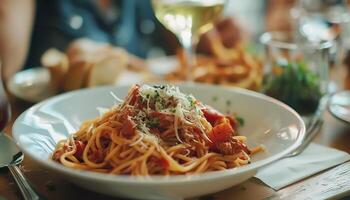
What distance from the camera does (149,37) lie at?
275 centimetres

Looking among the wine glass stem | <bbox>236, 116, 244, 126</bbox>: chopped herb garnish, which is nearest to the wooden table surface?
<bbox>236, 116, 244, 126</bbox>: chopped herb garnish

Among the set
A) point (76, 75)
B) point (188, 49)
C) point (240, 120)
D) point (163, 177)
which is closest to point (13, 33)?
point (76, 75)

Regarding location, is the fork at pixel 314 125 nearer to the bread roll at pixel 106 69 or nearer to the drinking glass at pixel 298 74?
the drinking glass at pixel 298 74

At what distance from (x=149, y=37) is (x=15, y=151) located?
5.69 ft

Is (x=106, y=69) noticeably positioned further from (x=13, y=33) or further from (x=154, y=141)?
(x=154, y=141)

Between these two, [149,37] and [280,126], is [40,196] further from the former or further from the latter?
[149,37]

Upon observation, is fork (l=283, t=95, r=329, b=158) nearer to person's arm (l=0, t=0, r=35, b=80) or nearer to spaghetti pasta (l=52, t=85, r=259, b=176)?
spaghetti pasta (l=52, t=85, r=259, b=176)

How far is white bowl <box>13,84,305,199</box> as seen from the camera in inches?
31.9

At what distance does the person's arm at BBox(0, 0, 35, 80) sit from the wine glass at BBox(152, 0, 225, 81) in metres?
0.58

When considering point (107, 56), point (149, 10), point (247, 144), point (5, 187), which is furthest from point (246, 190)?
point (149, 10)

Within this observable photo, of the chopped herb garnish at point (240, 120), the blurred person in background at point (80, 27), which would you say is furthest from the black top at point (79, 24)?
the chopped herb garnish at point (240, 120)

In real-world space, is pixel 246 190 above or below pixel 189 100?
below

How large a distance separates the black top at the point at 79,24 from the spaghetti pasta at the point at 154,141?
132cm

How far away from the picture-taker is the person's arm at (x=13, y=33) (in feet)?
6.00
